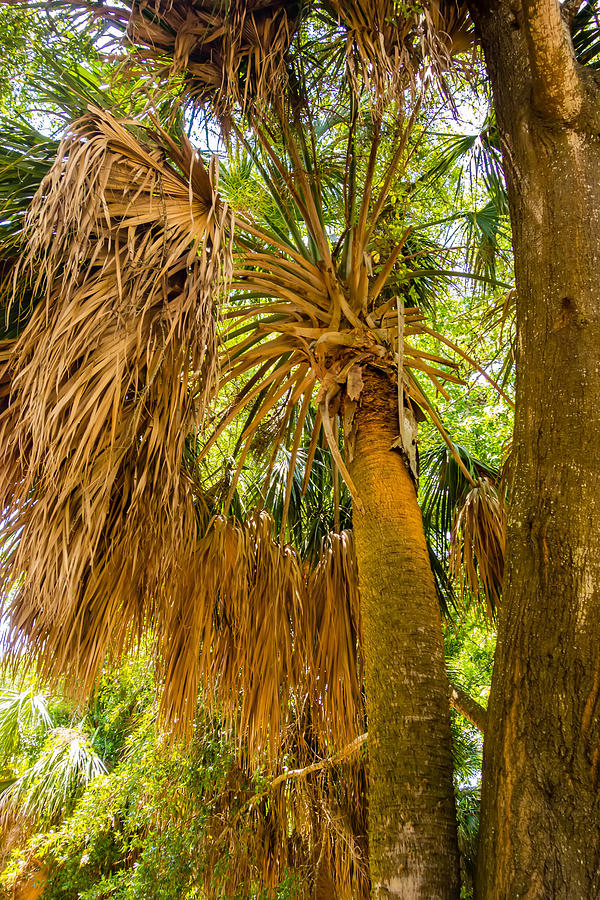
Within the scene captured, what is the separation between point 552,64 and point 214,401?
1.57 metres

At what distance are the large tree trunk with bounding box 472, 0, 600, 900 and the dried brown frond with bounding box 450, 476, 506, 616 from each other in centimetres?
162

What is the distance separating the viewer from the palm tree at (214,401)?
183cm

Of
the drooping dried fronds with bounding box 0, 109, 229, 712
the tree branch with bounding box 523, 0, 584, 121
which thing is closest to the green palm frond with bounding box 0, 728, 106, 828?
the drooping dried fronds with bounding box 0, 109, 229, 712

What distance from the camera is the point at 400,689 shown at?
1.79m

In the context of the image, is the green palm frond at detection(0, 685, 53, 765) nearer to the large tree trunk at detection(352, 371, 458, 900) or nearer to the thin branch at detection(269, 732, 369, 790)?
the thin branch at detection(269, 732, 369, 790)

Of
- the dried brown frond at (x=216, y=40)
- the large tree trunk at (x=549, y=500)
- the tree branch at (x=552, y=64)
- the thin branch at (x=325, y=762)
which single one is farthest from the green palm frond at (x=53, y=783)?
the tree branch at (x=552, y=64)

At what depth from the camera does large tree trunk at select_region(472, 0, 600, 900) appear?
3.94ft

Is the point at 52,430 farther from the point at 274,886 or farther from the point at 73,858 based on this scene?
the point at 73,858

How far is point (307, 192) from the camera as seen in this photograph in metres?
2.75

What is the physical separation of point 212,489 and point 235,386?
77 cm

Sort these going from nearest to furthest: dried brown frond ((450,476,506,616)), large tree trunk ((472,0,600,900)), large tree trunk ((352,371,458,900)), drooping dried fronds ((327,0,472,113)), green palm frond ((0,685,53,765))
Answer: large tree trunk ((472,0,600,900)) → large tree trunk ((352,371,458,900)) → drooping dried fronds ((327,0,472,113)) → dried brown frond ((450,476,506,616)) → green palm frond ((0,685,53,765))

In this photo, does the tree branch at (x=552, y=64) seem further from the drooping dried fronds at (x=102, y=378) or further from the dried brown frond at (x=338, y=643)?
the dried brown frond at (x=338, y=643)

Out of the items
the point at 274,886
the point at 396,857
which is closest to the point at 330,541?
the point at 396,857

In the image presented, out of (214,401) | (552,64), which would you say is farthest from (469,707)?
(552,64)
